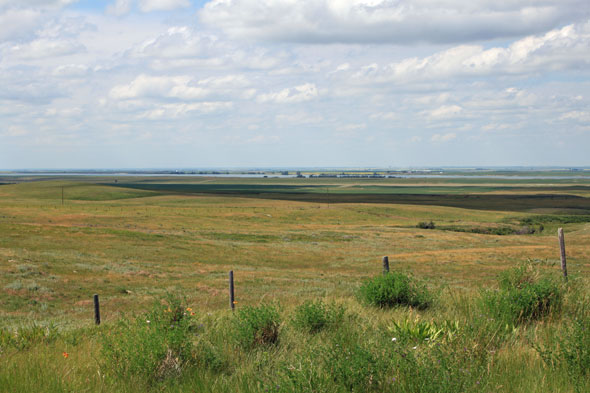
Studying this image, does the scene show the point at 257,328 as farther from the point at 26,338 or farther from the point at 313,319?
the point at 26,338

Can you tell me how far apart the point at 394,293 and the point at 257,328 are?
16.8 feet

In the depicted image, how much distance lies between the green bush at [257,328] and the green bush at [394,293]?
448 cm

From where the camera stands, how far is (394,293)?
12.8 m

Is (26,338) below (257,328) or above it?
below

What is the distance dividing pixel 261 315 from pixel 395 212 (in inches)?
4122

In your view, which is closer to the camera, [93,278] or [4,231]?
[93,278]

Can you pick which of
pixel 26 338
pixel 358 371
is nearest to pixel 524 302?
pixel 358 371

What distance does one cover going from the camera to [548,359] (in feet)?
22.9

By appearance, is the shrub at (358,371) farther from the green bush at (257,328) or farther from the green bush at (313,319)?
the green bush at (313,319)

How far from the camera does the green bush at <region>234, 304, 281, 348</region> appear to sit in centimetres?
863

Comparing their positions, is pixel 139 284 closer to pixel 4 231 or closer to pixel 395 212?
pixel 4 231

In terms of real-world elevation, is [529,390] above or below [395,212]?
above

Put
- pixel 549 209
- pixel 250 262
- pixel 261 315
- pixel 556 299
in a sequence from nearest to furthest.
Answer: pixel 261 315
pixel 556 299
pixel 250 262
pixel 549 209

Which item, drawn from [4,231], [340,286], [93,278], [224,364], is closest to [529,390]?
[224,364]
